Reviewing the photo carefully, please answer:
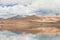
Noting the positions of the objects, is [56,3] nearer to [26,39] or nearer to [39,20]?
[39,20]

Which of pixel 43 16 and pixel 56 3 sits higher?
pixel 56 3

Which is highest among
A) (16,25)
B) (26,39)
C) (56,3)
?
(56,3)

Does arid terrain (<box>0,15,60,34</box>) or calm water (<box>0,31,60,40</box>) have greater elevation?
arid terrain (<box>0,15,60,34</box>)

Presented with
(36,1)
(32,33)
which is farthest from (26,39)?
(36,1)

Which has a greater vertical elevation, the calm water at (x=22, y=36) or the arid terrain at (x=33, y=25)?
the arid terrain at (x=33, y=25)

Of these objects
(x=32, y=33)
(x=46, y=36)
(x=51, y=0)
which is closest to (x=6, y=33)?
(x=32, y=33)

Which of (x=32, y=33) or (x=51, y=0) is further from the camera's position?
(x=51, y=0)
